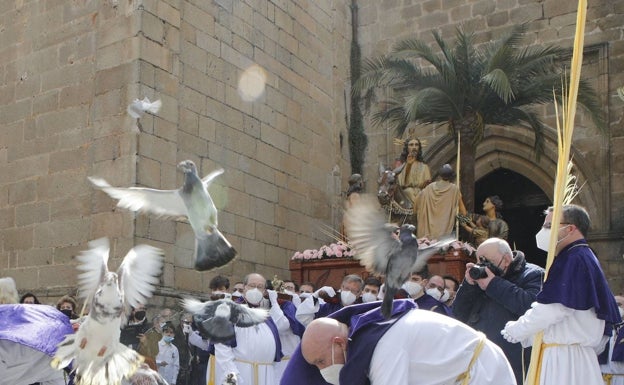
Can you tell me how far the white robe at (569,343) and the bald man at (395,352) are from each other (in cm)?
116

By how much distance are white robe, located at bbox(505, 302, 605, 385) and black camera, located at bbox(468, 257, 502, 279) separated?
0.58 m

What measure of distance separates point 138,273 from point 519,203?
554 inches

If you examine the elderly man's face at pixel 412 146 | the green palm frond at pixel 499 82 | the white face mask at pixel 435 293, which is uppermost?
the green palm frond at pixel 499 82

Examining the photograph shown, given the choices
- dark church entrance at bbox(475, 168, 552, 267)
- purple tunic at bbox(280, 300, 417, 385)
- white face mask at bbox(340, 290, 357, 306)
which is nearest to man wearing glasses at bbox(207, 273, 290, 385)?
white face mask at bbox(340, 290, 357, 306)

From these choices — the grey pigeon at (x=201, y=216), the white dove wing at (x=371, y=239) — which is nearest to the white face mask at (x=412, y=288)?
the white dove wing at (x=371, y=239)

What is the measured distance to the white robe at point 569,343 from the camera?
5539 mm

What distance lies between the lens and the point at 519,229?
62.0 feet

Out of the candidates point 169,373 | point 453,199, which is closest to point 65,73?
point 169,373

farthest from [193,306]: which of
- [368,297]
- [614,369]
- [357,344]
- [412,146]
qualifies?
[412,146]

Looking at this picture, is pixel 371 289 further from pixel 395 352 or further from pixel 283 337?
pixel 395 352

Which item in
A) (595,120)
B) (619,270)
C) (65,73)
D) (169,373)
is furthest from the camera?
(619,270)

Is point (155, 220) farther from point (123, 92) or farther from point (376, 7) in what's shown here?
point (376, 7)

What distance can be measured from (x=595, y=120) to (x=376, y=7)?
18.7ft

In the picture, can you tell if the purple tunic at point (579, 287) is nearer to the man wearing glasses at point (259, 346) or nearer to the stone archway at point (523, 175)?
the man wearing glasses at point (259, 346)
